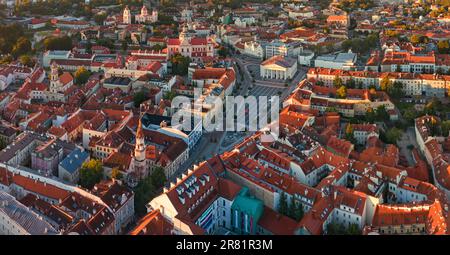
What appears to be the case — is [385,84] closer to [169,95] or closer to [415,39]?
[169,95]

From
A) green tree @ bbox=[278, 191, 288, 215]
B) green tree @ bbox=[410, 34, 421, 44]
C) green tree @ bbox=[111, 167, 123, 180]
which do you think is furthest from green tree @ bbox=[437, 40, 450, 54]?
green tree @ bbox=[111, 167, 123, 180]

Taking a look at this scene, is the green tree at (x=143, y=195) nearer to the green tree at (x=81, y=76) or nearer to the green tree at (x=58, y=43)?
the green tree at (x=81, y=76)

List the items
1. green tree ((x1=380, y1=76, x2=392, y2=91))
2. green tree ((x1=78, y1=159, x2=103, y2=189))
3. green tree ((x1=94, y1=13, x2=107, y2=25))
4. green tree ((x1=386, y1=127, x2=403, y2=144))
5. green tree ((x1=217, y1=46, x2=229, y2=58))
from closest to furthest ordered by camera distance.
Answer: green tree ((x1=78, y1=159, x2=103, y2=189))
green tree ((x1=386, y1=127, x2=403, y2=144))
green tree ((x1=380, y1=76, x2=392, y2=91))
green tree ((x1=217, y1=46, x2=229, y2=58))
green tree ((x1=94, y1=13, x2=107, y2=25))

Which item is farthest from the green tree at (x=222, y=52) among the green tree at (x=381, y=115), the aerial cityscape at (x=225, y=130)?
the green tree at (x=381, y=115)

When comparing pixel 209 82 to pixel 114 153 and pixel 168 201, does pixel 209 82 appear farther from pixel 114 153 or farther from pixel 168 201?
pixel 168 201

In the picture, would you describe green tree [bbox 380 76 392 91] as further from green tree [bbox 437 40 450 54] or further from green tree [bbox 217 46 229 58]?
green tree [bbox 217 46 229 58]

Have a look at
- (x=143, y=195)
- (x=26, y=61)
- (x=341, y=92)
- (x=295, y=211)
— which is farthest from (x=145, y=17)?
(x=295, y=211)
